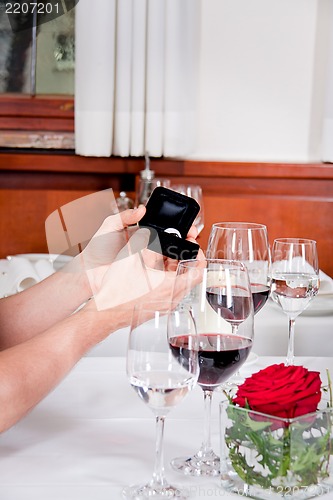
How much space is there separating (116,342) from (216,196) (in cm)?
138

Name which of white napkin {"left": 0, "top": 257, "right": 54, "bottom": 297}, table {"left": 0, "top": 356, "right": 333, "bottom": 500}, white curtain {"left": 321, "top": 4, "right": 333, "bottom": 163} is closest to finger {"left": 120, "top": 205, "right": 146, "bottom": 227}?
table {"left": 0, "top": 356, "right": 333, "bottom": 500}

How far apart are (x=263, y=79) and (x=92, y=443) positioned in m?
2.07

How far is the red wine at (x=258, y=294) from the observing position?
1.05 meters

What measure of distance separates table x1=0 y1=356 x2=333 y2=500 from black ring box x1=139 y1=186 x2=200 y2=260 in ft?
0.65

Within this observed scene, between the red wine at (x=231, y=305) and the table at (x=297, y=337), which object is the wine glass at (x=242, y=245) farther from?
the table at (x=297, y=337)

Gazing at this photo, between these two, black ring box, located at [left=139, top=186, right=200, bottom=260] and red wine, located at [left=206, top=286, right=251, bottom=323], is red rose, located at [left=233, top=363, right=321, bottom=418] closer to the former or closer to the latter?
red wine, located at [left=206, top=286, right=251, bottom=323]

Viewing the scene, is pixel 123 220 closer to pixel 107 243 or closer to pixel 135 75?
pixel 107 243

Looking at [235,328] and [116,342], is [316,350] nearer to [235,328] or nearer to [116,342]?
[116,342]

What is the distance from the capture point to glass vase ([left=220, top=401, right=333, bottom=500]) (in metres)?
0.70

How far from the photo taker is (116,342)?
148cm

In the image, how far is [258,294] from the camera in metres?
1.05

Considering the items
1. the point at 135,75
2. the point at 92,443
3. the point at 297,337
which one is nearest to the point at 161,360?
the point at 92,443

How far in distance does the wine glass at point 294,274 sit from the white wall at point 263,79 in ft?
5.44

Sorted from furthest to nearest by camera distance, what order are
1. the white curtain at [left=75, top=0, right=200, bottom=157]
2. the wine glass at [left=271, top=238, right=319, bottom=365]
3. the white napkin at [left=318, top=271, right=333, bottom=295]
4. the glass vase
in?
1. the white curtain at [left=75, top=0, right=200, bottom=157]
2. the white napkin at [left=318, top=271, right=333, bottom=295]
3. the wine glass at [left=271, top=238, right=319, bottom=365]
4. the glass vase
